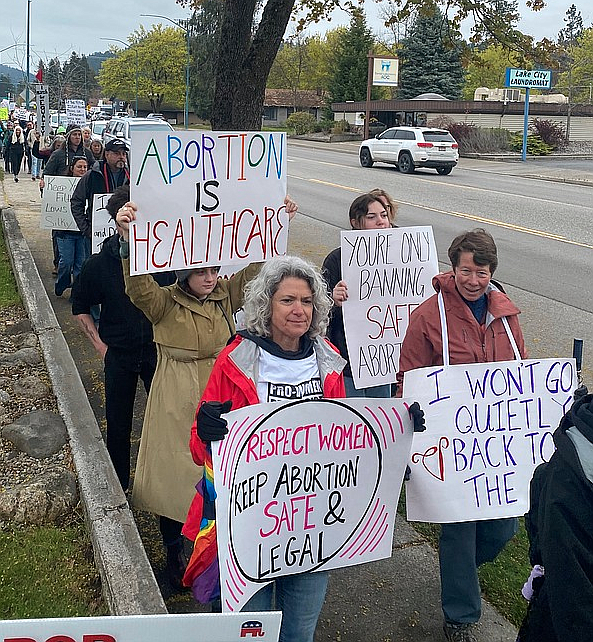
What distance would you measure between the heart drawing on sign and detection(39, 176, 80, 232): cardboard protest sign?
6.34 metres

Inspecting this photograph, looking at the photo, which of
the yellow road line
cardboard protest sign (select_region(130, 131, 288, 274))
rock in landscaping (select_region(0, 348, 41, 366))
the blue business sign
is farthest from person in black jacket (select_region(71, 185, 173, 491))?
the blue business sign

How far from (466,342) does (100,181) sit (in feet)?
17.6

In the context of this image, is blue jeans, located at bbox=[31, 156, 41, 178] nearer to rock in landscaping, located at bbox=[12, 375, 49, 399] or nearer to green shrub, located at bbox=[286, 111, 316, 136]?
rock in landscaping, located at bbox=[12, 375, 49, 399]

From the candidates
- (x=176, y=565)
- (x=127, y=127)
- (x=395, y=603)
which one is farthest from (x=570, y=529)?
(x=127, y=127)

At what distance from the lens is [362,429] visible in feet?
9.87

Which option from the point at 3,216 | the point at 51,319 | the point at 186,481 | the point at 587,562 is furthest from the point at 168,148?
the point at 3,216

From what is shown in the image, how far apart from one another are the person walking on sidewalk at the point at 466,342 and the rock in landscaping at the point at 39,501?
2.02 metres

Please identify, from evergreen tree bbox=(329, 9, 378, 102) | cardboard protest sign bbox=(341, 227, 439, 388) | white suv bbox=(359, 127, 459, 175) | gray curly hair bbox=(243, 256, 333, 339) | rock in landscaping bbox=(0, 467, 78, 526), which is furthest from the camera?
evergreen tree bbox=(329, 9, 378, 102)

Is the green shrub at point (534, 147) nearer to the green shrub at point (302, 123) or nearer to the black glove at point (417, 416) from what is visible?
the green shrub at point (302, 123)

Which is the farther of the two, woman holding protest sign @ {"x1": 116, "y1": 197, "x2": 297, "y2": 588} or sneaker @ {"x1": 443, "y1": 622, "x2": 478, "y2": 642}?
woman holding protest sign @ {"x1": 116, "y1": 197, "x2": 297, "y2": 588}

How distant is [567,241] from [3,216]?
10442 mm

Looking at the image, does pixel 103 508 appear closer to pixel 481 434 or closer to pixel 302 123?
pixel 481 434

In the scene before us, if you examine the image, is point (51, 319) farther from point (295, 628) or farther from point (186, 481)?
point (295, 628)

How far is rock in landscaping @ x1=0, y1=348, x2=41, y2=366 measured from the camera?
668 cm
